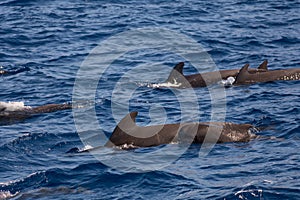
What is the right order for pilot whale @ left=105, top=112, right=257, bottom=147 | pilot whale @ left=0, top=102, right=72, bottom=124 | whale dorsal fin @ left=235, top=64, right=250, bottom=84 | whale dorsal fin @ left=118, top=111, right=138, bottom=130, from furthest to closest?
1. whale dorsal fin @ left=235, top=64, right=250, bottom=84
2. pilot whale @ left=0, top=102, right=72, bottom=124
3. whale dorsal fin @ left=118, top=111, right=138, bottom=130
4. pilot whale @ left=105, top=112, right=257, bottom=147

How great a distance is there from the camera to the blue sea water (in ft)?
40.8

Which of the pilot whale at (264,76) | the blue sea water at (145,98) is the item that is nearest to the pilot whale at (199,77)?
the pilot whale at (264,76)

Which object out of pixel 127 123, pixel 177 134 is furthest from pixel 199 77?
pixel 127 123

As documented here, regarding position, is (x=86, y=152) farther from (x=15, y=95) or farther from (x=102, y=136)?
(x=15, y=95)

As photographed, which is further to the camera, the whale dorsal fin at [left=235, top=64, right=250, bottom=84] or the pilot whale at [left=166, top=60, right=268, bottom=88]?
the pilot whale at [left=166, top=60, right=268, bottom=88]

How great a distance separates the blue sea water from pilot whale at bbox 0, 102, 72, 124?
33 centimetres

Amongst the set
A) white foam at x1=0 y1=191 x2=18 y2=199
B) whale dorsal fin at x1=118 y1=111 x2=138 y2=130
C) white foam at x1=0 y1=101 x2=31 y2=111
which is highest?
whale dorsal fin at x1=118 y1=111 x2=138 y2=130

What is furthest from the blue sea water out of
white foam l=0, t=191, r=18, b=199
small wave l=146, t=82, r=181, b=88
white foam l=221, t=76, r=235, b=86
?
white foam l=221, t=76, r=235, b=86

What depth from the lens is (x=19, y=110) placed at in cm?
1756

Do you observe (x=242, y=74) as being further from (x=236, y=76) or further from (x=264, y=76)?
(x=264, y=76)

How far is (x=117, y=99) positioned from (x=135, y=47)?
623 centimetres

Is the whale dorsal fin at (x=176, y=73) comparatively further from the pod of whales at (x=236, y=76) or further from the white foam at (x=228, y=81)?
the white foam at (x=228, y=81)

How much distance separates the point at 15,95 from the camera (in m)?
19.3

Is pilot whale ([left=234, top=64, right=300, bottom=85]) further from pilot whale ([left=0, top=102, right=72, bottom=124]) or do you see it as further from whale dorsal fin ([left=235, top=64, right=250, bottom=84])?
pilot whale ([left=0, top=102, right=72, bottom=124])
